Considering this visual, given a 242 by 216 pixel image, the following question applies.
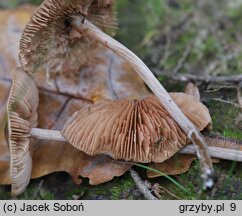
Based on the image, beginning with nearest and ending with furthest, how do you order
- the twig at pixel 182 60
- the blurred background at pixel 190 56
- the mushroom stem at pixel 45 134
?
the blurred background at pixel 190 56, the mushroom stem at pixel 45 134, the twig at pixel 182 60

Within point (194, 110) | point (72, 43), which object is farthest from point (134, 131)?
point (72, 43)

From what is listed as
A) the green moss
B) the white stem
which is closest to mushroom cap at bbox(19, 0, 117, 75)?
the green moss

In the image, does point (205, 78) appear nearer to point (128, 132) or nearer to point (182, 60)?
point (182, 60)

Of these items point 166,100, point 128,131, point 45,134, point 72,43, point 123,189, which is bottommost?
point 123,189

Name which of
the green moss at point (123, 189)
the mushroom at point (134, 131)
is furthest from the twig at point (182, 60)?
the green moss at point (123, 189)

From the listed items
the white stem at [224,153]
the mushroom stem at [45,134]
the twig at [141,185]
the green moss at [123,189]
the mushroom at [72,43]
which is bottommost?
the green moss at [123,189]
